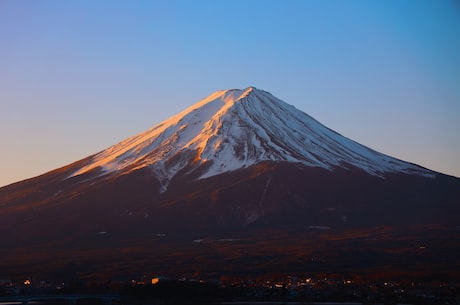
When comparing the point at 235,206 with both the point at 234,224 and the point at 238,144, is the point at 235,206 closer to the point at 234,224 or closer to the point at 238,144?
the point at 234,224

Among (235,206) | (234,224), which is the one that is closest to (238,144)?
(235,206)

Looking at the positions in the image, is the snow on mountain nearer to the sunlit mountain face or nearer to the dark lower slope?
the sunlit mountain face

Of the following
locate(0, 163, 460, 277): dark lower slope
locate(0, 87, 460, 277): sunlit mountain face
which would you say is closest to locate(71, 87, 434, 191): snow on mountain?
locate(0, 87, 460, 277): sunlit mountain face

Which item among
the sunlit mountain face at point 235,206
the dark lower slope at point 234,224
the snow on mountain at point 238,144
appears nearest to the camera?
the dark lower slope at point 234,224

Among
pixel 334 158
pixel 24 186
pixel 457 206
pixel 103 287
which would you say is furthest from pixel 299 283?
pixel 24 186

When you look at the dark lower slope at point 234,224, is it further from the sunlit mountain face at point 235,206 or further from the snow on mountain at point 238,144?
the snow on mountain at point 238,144

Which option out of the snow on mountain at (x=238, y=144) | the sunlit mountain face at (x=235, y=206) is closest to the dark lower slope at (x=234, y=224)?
the sunlit mountain face at (x=235, y=206)
